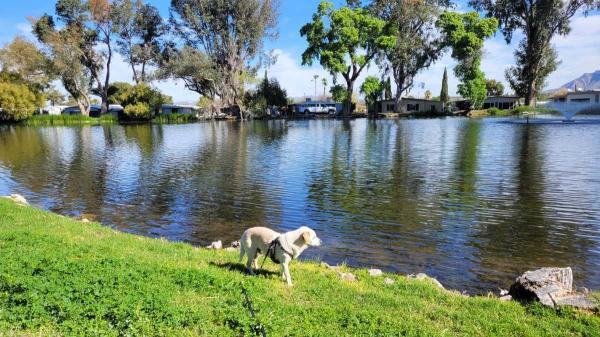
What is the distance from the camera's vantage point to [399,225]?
15633 mm

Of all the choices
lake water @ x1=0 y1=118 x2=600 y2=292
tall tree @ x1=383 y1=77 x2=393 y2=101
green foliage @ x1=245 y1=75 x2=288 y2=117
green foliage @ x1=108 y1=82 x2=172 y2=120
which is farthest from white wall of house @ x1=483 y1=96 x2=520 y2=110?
green foliage @ x1=108 y1=82 x2=172 y2=120

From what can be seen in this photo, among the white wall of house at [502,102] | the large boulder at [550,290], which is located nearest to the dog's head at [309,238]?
the large boulder at [550,290]

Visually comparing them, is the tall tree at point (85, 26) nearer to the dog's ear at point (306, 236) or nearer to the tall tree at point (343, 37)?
the tall tree at point (343, 37)

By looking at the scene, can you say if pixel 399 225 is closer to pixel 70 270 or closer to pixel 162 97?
pixel 70 270

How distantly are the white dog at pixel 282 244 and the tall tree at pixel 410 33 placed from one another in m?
88.3

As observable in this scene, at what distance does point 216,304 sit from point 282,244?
5.50 feet

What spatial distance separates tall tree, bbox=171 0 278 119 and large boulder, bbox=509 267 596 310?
85561 millimetres

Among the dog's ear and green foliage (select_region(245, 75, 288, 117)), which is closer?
the dog's ear

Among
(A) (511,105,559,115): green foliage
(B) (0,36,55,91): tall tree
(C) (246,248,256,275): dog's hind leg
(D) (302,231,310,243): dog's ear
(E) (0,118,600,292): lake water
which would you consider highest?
(B) (0,36,55,91): tall tree

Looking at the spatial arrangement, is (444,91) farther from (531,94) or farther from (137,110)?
(137,110)

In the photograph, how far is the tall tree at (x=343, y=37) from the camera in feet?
286

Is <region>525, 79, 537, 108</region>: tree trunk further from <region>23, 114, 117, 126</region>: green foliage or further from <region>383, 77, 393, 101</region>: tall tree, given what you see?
<region>23, 114, 117, 126</region>: green foliage

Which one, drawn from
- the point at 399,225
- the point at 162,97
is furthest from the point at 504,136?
the point at 162,97

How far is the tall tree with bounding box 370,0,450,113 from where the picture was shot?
298ft
